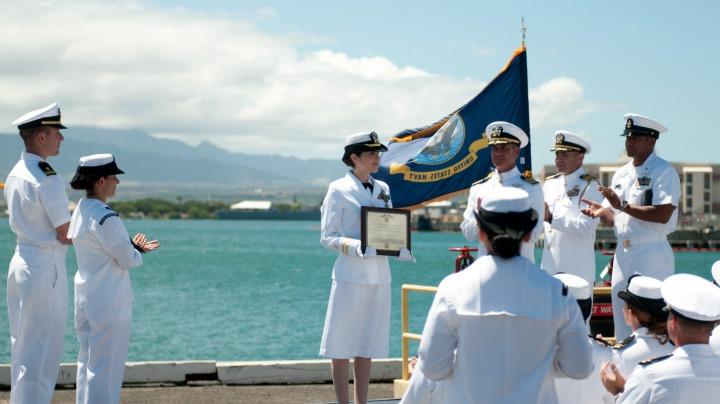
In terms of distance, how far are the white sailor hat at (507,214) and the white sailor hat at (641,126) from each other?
410 cm

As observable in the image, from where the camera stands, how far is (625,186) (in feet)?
28.2

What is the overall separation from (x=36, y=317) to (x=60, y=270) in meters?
0.36

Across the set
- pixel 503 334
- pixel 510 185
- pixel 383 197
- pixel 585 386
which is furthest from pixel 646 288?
pixel 383 197

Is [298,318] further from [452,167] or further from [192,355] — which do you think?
[452,167]

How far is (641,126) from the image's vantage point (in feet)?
27.4

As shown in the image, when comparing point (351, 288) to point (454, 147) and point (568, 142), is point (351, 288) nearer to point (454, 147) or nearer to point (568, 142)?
point (568, 142)

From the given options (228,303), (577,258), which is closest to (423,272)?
(228,303)

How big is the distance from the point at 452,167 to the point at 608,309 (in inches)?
82.0

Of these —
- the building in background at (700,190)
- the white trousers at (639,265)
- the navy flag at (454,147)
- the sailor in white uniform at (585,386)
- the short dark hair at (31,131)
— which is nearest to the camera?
the sailor in white uniform at (585,386)

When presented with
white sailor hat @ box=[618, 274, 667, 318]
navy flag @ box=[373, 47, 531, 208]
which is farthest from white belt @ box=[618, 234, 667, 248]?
white sailor hat @ box=[618, 274, 667, 318]

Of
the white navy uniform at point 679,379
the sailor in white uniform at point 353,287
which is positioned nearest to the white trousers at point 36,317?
the sailor in white uniform at point 353,287

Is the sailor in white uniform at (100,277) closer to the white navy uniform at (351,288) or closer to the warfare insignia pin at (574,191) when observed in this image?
the white navy uniform at (351,288)

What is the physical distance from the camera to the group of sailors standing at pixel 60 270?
7.08 meters

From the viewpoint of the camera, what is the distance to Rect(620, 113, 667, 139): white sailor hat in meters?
8.28
